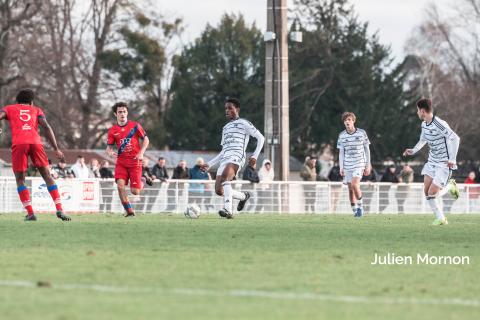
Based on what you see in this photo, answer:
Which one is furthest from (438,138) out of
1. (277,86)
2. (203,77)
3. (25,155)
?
(203,77)

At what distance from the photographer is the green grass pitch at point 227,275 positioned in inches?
354

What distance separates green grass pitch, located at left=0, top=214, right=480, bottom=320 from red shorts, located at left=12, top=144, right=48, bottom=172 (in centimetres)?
210

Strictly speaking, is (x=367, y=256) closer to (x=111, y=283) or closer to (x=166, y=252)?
(x=166, y=252)

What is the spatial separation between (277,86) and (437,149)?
482 inches

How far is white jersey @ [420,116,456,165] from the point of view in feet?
69.5

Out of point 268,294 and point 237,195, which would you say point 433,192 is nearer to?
point 237,195

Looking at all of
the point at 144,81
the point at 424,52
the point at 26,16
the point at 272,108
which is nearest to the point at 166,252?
the point at 272,108

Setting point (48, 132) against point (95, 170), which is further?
point (95, 170)

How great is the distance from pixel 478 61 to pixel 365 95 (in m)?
18.3

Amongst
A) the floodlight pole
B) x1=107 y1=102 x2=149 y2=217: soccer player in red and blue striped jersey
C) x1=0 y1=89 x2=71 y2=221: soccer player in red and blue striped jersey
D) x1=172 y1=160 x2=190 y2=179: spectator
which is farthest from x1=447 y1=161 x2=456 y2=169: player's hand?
x1=172 y1=160 x2=190 y2=179: spectator

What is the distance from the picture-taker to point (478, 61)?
3420 inches

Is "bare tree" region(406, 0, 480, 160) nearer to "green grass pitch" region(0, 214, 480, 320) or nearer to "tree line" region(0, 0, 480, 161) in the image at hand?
"tree line" region(0, 0, 480, 161)

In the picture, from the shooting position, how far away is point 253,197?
31719mm

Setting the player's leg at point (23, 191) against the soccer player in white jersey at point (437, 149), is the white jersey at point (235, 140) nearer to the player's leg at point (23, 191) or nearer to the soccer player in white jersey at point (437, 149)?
the soccer player in white jersey at point (437, 149)
